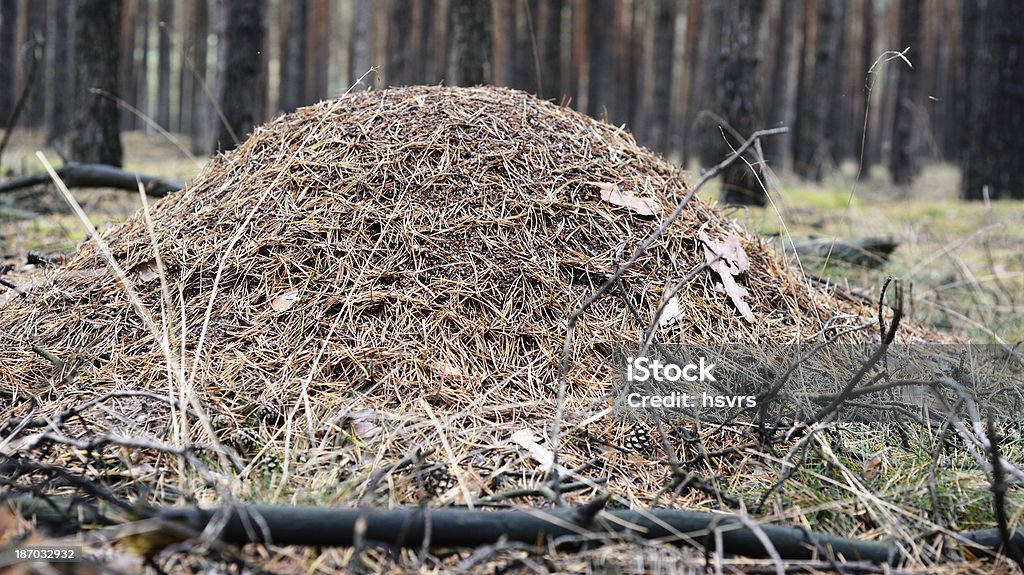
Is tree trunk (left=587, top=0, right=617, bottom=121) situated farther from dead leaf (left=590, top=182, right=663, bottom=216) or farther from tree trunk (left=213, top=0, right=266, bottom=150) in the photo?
dead leaf (left=590, top=182, right=663, bottom=216)

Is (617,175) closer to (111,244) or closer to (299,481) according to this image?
(299,481)

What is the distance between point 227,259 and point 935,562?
209 cm

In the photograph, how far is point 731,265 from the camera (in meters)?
2.63

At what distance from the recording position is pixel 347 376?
2109 millimetres

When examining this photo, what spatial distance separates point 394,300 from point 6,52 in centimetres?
1547

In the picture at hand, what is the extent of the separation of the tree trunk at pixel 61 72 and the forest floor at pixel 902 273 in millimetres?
3637

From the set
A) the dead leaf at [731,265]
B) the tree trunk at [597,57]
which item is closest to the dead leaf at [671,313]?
the dead leaf at [731,265]

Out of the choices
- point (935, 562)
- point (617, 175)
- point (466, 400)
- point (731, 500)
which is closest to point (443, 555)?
point (466, 400)

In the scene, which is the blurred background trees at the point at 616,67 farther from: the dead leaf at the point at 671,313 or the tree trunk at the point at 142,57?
the dead leaf at the point at 671,313

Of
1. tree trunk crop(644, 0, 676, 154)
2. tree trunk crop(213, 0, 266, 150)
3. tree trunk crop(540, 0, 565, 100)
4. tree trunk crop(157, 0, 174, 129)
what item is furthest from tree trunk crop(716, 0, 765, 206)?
tree trunk crop(157, 0, 174, 129)

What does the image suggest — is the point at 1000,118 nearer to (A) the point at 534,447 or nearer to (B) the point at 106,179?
(A) the point at 534,447

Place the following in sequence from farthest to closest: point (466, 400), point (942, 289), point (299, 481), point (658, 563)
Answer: point (942, 289), point (466, 400), point (299, 481), point (658, 563)

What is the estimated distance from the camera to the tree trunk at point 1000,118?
24.9 ft

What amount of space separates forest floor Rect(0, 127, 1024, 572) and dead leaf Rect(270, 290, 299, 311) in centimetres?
138
